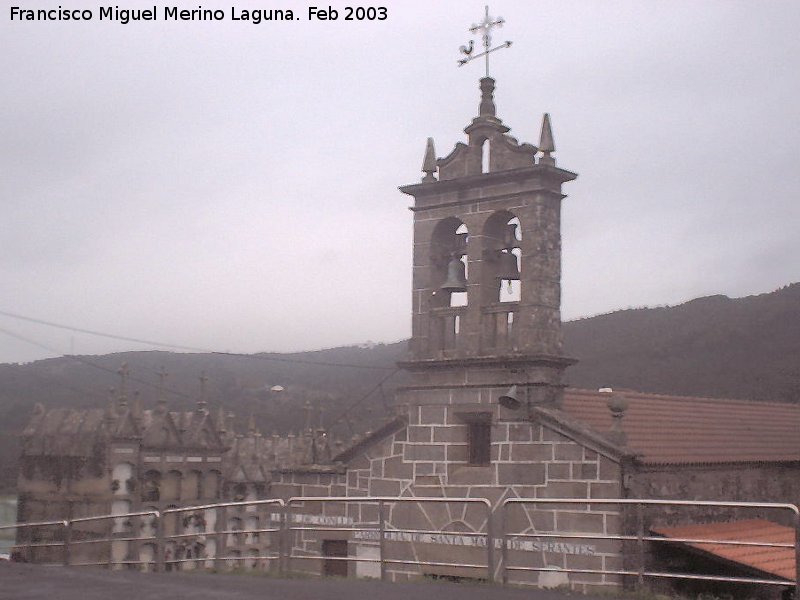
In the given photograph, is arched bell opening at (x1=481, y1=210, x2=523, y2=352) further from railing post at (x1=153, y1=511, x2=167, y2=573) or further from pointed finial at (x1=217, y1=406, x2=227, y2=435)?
pointed finial at (x1=217, y1=406, x2=227, y2=435)

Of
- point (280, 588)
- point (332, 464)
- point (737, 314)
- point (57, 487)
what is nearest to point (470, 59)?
point (332, 464)

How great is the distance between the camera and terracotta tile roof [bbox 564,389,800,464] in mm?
16031

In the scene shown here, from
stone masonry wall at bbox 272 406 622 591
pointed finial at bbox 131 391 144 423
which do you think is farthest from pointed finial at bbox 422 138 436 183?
pointed finial at bbox 131 391 144 423

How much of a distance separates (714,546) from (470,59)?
792 cm

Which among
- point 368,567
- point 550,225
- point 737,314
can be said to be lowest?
point 368,567

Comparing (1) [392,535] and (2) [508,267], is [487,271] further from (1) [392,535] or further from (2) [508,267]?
(1) [392,535]

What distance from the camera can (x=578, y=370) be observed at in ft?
266

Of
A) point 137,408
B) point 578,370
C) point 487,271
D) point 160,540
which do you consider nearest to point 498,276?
point 487,271

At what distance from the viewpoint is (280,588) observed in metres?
10.4

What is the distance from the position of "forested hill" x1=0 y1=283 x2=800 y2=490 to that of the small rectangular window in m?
49.4

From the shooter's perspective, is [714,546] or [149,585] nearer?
[149,585]

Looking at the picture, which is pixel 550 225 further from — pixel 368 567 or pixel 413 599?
pixel 413 599

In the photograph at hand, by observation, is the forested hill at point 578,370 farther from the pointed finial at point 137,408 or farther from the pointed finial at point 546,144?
the pointed finial at point 546,144

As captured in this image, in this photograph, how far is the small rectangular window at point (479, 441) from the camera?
1555 cm
